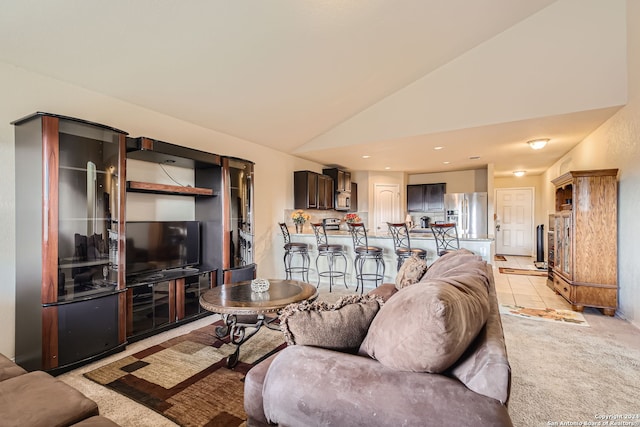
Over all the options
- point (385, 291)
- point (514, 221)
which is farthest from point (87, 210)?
point (514, 221)

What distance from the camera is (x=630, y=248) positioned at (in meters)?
3.53

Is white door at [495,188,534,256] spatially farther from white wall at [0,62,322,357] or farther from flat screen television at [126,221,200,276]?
flat screen television at [126,221,200,276]

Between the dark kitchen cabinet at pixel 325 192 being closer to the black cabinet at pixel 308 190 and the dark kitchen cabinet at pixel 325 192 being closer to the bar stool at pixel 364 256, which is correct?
the black cabinet at pixel 308 190

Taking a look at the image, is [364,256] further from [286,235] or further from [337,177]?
[337,177]

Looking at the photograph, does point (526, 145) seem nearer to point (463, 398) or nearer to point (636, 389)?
point (636, 389)

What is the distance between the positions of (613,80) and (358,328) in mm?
4370

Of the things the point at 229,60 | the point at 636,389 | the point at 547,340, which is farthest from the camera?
the point at 229,60

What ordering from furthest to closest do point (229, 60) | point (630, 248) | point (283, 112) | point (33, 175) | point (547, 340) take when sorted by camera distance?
point (283, 112) < point (630, 248) < point (229, 60) < point (547, 340) < point (33, 175)

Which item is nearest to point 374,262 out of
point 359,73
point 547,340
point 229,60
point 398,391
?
point 547,340

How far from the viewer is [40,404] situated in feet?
4.10

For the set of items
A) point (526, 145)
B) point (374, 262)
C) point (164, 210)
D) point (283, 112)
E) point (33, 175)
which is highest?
point (283, 112)

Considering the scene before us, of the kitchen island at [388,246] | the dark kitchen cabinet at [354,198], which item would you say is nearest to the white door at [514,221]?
the dark kitchen cabinet at [354,198]

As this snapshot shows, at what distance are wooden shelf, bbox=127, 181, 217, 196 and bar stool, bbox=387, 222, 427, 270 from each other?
8.36 ft

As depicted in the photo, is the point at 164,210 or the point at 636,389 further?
the point at 164,210
